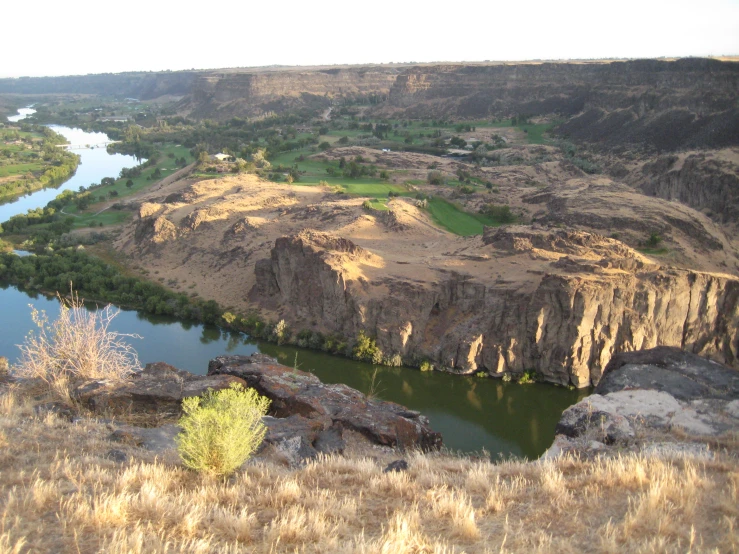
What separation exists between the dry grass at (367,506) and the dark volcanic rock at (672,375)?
3880 millimetres

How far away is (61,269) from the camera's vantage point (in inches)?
1164

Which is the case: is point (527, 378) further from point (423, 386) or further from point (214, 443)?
point (214, 443)

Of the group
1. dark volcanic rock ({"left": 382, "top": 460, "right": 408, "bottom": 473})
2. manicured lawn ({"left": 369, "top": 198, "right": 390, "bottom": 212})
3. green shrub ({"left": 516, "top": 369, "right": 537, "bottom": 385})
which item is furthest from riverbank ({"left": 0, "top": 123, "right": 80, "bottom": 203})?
dark volcanic rock ({"left": 382, "top": 460, "right": 408, "bottom": 473})

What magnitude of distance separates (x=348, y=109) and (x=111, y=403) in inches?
3311

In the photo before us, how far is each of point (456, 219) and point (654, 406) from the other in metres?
23.8

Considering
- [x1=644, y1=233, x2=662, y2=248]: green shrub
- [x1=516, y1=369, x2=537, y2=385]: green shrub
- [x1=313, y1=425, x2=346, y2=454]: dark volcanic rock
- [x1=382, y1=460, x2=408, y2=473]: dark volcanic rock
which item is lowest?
[x1=516, y1=369, x2=537, y2=385]: green shrub

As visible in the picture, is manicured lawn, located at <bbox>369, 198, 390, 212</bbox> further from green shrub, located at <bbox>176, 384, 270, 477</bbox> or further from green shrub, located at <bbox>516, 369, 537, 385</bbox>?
green shrub, located at <bbox>176, 384, 270, 477</bbox>

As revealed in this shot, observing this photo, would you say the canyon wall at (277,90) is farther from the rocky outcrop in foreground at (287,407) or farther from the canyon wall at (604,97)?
the rocky outcrop in foreground at (287,407)

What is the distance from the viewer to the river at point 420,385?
56.2 ft

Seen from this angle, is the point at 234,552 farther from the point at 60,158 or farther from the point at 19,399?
the point at 60,158

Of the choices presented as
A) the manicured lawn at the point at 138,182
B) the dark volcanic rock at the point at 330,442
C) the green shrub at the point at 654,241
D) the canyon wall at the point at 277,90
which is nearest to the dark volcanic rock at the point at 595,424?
the dark volcanic rock at the point at 330,442

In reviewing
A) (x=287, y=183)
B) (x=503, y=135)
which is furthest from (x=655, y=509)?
(x=503, y=135)

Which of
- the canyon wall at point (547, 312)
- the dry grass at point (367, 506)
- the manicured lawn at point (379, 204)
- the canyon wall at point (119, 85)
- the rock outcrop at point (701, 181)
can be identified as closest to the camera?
the dry grass at point (367, 506)

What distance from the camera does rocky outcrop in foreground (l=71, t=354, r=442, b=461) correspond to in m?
10.4
